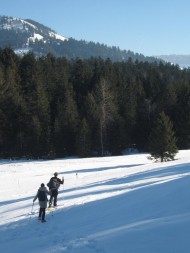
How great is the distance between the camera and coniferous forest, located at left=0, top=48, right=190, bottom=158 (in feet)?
205

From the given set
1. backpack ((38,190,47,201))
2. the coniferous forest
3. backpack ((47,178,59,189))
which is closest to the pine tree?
the coniferous forest

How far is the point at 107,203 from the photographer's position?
19.0 meters

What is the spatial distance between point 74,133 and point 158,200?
45673 mm

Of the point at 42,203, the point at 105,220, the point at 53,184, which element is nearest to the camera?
the point at 105,220

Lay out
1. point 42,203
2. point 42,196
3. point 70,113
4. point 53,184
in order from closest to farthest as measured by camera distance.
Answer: point 42,203, point 42,196, point 53,184, point 70,113

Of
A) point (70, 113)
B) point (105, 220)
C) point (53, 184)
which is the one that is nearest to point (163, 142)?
point (53, 184)

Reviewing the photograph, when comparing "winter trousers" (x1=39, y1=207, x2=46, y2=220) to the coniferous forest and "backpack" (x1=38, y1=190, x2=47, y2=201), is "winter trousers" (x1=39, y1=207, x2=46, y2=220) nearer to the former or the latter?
"backpack" (x1=38, y1=190, x2=47, y2=201)

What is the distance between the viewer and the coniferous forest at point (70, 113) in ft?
205

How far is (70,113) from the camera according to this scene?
63.8 m

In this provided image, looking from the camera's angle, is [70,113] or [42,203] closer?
[42,203]

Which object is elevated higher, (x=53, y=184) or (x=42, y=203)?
(x=53, y=184)

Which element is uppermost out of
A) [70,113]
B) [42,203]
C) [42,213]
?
[70,113]

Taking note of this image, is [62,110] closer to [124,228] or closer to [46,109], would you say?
[46,109]

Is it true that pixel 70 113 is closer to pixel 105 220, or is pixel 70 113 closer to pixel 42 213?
pixel 42 213
